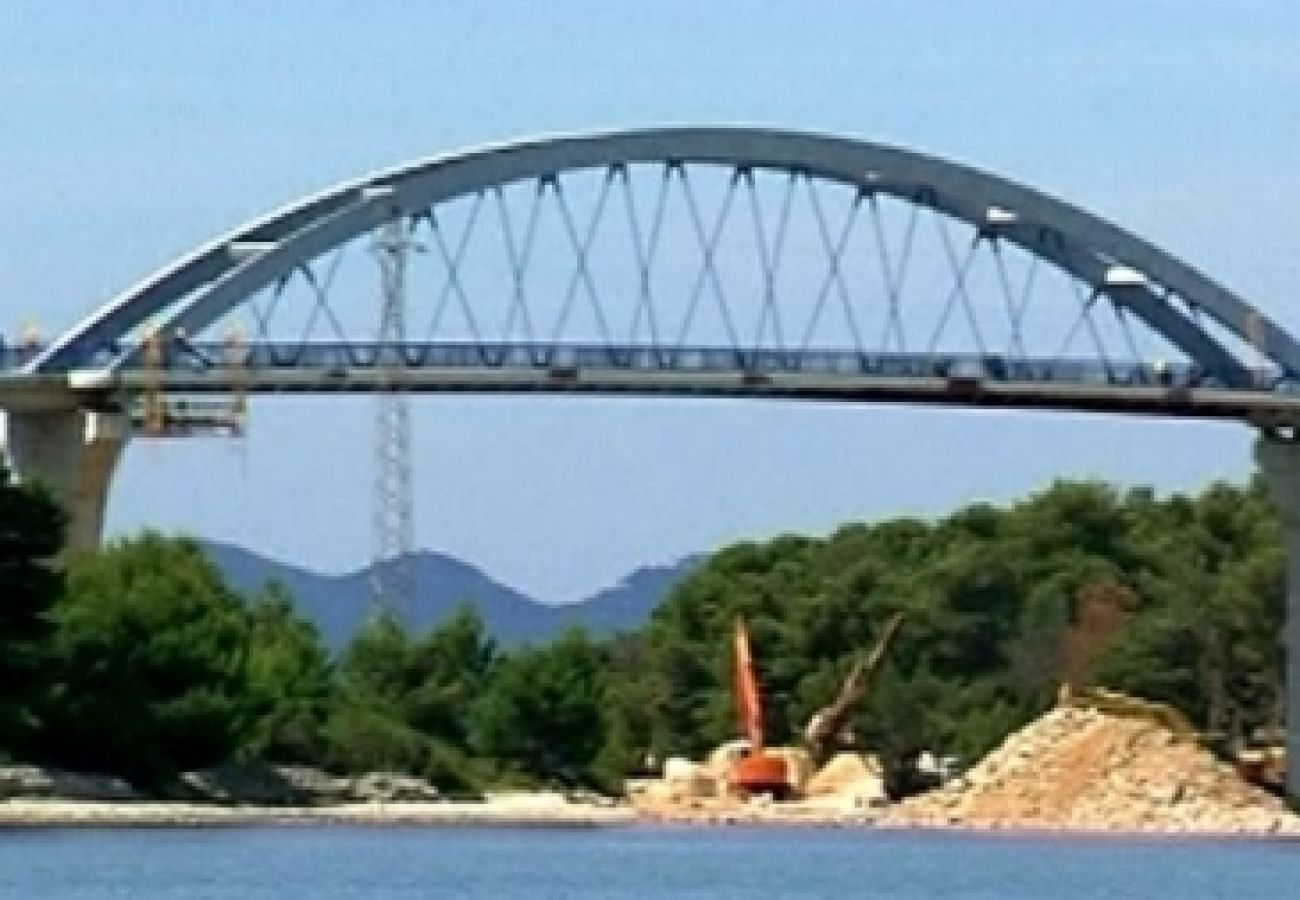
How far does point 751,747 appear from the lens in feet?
447

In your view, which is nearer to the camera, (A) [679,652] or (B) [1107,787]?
(B) [1107,787]

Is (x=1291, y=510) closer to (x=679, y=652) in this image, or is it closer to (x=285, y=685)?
(x=285, y=685)

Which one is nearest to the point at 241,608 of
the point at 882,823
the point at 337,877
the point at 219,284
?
the point at 219,284

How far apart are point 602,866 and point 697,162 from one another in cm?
3457

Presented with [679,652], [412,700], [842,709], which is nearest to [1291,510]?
[842,709]

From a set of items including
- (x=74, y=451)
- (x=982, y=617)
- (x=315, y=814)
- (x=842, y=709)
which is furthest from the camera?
(x=982, y=617)

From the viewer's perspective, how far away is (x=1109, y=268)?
405 feet

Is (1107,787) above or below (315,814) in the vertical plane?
above

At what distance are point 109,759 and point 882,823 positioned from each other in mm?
26619

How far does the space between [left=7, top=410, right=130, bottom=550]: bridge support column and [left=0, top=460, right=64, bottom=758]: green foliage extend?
18184 mm

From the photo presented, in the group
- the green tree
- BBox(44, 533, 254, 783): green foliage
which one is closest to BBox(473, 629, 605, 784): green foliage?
the green tree

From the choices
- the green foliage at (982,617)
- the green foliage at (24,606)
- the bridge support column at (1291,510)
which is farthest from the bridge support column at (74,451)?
the green foliage at (982,617)

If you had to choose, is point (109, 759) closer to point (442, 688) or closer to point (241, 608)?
point (241, 608)

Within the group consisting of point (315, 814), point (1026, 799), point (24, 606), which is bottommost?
point (315, 814)
